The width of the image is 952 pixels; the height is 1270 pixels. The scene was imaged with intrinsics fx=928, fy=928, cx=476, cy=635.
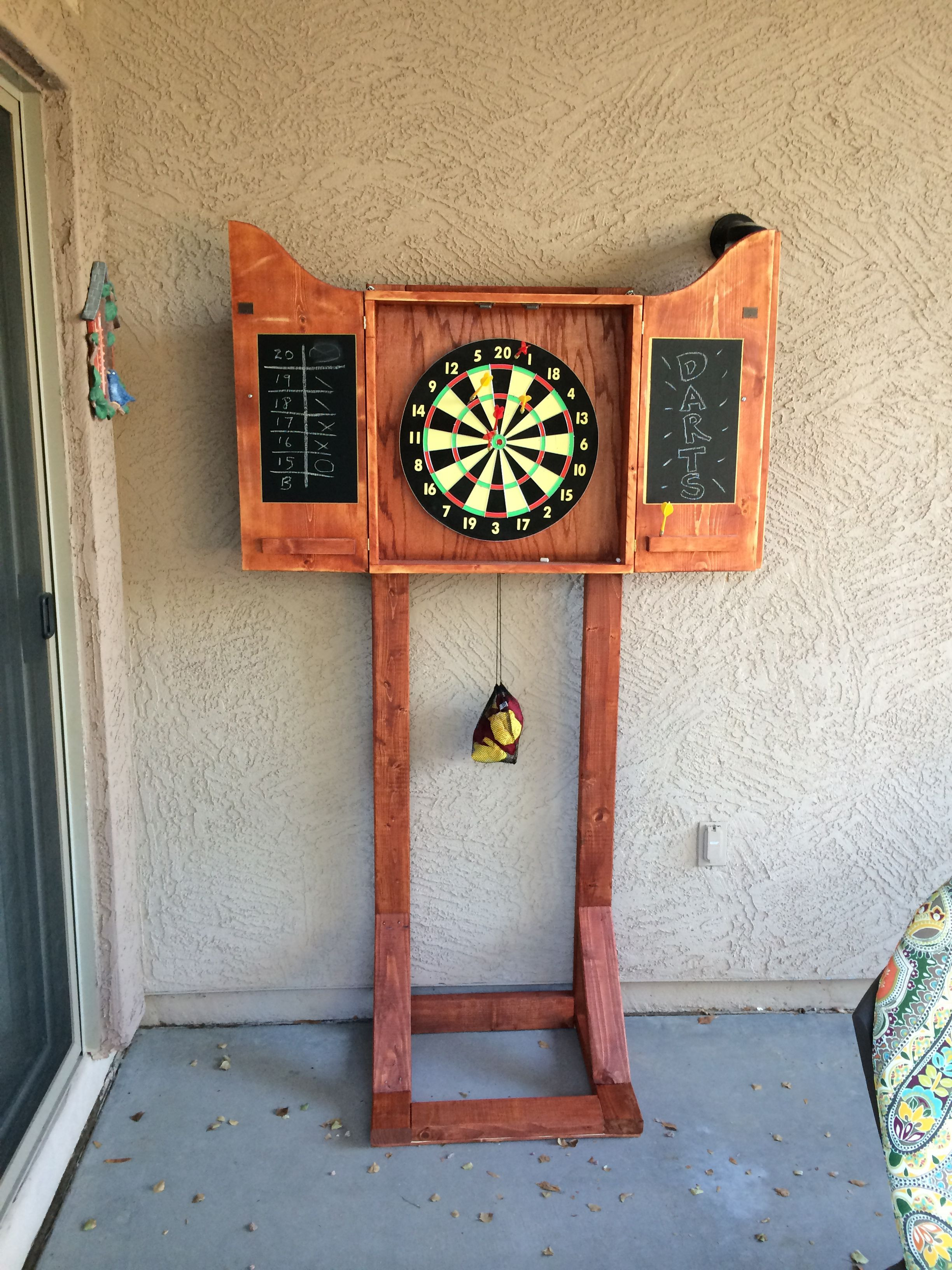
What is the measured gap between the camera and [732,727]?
8.64 feet

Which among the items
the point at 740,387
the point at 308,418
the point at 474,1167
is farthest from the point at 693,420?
the point at 474,1167

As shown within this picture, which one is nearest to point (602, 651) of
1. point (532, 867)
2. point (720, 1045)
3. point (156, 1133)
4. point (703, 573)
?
point (703, 573)

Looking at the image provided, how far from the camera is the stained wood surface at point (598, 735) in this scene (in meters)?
2.40

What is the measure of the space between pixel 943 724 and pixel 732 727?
0.61m

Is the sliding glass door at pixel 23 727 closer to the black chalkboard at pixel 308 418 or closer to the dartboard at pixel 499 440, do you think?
the black chalkboard at pixel 308 418

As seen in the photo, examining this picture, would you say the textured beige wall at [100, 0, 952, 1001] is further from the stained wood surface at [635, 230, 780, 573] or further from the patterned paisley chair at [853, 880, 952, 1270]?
the patterned paisley chair at [853, 880, 952, 1270]

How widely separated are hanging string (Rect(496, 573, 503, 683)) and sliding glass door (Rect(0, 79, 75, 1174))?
1112mm

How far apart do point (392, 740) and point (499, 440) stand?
0.81m

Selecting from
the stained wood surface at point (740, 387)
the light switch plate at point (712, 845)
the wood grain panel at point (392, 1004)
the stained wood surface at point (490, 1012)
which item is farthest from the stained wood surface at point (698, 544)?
the stained wood surface at point (490, 1012)

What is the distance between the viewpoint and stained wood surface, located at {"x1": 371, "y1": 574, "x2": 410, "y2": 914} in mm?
2354

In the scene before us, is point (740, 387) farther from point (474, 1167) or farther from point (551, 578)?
point (474, 1167)

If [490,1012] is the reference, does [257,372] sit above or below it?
above

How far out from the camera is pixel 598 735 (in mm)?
2447

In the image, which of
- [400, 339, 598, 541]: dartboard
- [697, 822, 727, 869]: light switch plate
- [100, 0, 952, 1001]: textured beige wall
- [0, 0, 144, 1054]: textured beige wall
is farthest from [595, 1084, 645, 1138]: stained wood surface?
[400, 339, 598, 541]: dartboard
